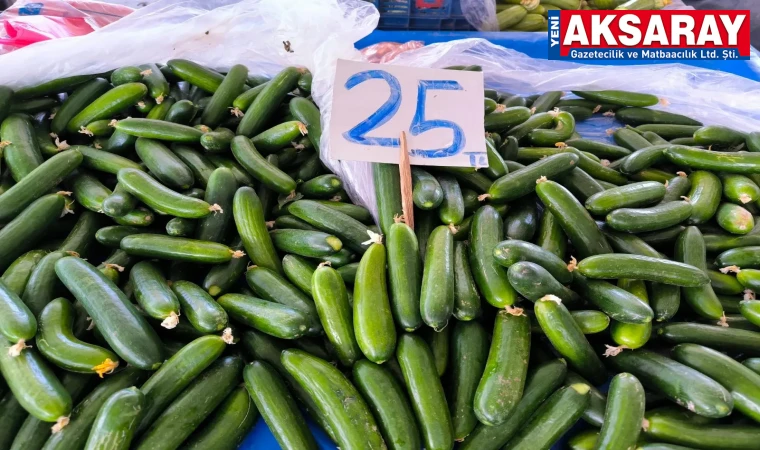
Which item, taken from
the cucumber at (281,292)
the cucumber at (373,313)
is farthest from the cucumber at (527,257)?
the cucumber at (281,292)

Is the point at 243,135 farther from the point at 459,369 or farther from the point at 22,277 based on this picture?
the point at 459,369

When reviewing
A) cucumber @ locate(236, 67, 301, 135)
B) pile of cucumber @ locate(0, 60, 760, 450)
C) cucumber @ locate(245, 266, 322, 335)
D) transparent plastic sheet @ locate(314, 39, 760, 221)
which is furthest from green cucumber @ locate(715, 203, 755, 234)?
cucumber @ locate(236, 67, 301, 135)

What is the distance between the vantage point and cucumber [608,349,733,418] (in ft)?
4.00

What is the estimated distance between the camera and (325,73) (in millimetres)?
2342

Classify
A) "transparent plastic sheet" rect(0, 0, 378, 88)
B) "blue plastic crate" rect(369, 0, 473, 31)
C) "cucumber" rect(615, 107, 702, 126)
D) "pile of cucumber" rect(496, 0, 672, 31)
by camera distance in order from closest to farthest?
"transparent plastic sheet" rect(0, 0, 378, 88), "cucumber" rect(615, 107, 702, 126), "blue plastic crate" rect(369, 0, 473, 31), "pile of cucumber" rect(496, 0, 672, 31)

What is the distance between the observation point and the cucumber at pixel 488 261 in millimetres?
1418

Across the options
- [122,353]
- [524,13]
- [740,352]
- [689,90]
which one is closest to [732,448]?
[740,352]

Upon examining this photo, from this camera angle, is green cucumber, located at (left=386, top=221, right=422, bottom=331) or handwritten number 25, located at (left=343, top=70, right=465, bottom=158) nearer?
green cucumber, located at (left=386, top=221, right=422, bottom=331)

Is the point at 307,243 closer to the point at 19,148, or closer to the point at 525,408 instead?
the point at 525,408

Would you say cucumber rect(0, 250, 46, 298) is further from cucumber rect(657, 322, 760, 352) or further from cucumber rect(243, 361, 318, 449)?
cucumber rect(657, 322, 760, 352)

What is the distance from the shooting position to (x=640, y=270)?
4.70 ft

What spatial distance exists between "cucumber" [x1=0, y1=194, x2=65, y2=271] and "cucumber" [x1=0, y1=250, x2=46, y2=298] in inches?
1.1

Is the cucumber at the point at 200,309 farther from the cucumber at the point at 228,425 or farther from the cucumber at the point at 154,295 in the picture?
the cucumber at the point at 228,425

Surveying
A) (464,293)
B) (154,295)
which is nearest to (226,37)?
(154,295)
